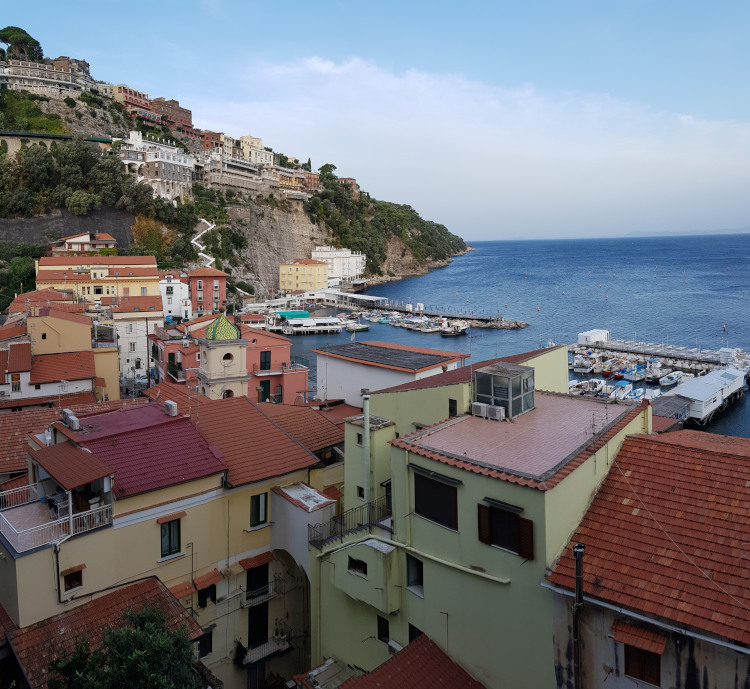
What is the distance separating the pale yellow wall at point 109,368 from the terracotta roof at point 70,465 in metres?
16.5

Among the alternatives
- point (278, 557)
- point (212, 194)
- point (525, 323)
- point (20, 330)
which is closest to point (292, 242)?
point (212, 194)

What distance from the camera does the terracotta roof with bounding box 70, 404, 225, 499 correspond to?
10344 millimetres

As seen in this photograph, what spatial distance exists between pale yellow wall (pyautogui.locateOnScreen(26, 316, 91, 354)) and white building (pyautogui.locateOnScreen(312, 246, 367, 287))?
73209mm

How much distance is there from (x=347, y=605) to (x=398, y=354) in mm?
10848

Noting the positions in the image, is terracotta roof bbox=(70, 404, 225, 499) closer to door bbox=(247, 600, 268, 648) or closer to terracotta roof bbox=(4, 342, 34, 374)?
door bbox=(247, 600, 268, 648)

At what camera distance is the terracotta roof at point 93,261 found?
4862 cm

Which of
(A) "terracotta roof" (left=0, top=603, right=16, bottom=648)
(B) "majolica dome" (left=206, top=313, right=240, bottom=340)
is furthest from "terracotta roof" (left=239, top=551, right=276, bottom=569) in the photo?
(B) "majolica dome" (left=206, top=313, right=240, bottom=340)

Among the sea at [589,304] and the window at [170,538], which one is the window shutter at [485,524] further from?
the sea at [589,304]

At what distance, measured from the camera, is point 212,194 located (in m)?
88.8

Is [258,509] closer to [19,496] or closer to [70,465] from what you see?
[70,465]

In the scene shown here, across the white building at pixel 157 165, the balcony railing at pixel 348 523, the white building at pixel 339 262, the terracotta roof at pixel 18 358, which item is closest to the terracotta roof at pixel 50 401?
the terracotta roof at pixel 18 358

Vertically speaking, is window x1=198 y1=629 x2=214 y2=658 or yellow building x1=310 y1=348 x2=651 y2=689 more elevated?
yellow building x1=310 y1=348 x2=651 y2=689

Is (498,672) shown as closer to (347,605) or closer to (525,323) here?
(347,605)

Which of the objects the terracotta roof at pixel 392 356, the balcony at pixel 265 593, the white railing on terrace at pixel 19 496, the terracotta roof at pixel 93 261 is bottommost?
the balcony at pixel 265 593
